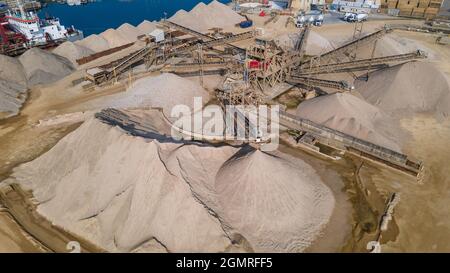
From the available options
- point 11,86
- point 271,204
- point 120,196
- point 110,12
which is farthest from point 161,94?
point 110,12

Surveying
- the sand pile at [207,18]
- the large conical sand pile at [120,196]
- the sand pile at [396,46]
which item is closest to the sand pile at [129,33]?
the sand pile at [207,18]

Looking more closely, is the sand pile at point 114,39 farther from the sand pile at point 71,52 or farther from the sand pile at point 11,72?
the sand pile at point 11,72

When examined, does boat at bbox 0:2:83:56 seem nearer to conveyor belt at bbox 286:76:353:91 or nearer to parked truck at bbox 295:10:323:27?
conveyor belt at bbox 286:76:353:91

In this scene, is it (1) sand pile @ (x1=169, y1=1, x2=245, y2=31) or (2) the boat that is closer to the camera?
(2) the boat

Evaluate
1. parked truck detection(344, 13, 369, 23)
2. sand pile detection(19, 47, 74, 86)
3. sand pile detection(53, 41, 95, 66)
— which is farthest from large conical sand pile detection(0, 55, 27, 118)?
parked truck detection(344, 13, 369, 23)

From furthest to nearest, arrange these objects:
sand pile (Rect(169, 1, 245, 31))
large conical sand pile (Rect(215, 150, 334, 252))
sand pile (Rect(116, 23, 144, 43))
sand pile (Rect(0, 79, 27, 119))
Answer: sand pile (Rect(169, 1, 245, 31)) → sand pile (Rect(116, 23, 144, 43)) → sand pile (Rect(0, 79, 27, 119)) → large conical sand pile (Rect(215, 150, 334, 252))

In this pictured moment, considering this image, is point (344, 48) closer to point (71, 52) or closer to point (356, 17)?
point (356, 17)

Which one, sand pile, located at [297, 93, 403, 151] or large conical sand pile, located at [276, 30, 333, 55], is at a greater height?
large conical sand pile, located at [276, 30, 333, 55]

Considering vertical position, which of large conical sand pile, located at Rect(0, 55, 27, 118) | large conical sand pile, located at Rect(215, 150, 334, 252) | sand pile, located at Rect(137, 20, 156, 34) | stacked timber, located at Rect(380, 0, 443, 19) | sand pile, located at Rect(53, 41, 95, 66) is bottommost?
large conical sand pile, located at Rect(215, 150, 334, 252)
